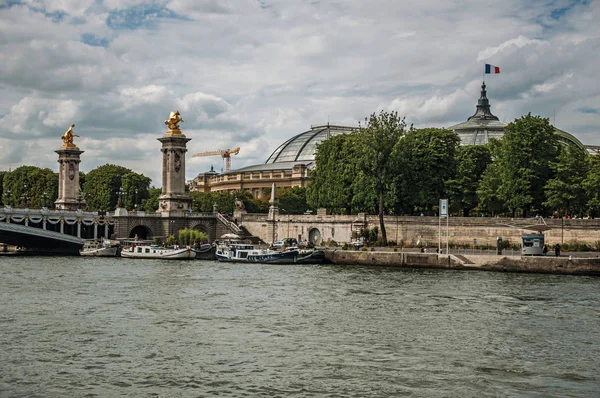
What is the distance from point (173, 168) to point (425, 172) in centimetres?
3502

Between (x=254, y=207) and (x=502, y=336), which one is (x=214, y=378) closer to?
(x=502, y=336)

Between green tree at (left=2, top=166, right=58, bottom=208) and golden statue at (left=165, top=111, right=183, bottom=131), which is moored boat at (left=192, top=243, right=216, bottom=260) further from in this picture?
green tree at (left=2, top=166, right=58, bottom=208)

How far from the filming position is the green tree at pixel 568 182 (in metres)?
80.1

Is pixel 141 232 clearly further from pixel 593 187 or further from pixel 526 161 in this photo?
pixel 593 187

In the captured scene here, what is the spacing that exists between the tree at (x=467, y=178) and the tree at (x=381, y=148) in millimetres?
7583

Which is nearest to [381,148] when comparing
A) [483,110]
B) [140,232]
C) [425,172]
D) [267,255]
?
[425,172]

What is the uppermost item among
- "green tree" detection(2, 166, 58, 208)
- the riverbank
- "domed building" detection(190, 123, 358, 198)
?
"domed building" detection(190, 123, 358, 198)

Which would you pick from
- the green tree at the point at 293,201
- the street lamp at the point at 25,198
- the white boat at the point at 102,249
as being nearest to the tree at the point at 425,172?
the white boat at the point at 102,249

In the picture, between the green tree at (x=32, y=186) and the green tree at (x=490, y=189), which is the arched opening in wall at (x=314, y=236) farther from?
the green tree at (x=32, y=186)

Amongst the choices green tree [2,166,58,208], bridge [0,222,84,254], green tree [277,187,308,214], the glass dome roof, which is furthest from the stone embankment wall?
the glass dome roof

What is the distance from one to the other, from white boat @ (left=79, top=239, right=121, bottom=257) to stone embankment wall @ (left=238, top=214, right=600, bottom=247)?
66.4 ft

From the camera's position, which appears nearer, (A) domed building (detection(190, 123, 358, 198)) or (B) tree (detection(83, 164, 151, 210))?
(B) tree (detection(83, 164, 151, 210))

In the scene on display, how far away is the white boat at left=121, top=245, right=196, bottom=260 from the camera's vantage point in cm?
8956

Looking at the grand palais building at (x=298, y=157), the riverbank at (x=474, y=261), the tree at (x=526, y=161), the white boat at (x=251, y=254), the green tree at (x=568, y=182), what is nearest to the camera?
the riverbank at (x=474, y=261)
